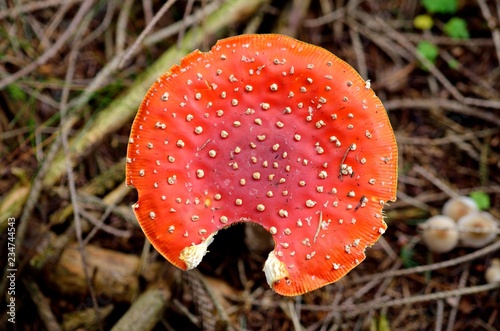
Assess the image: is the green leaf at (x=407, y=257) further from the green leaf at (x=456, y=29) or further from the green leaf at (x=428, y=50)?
the green leaf at (x=456, y=29)

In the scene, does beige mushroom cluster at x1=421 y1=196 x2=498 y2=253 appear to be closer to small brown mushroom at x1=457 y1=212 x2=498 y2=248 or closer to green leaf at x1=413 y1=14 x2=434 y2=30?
small brown mushroom at x1=457 y1=212 x2=498 y2=248

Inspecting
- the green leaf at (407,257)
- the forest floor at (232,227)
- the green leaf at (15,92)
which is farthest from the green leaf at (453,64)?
the green leaf at (15,92)

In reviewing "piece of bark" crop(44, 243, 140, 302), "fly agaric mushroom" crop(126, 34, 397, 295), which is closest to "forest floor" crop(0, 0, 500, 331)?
"piece of bark" crop(44, 243, 140, 302)

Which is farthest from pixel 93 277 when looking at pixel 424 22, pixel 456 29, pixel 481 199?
pixel 456 29

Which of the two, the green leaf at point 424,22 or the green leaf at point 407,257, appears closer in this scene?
the green leaf at point 407,257

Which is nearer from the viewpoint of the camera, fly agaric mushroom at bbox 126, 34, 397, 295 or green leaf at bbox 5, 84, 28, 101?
fly agaric mushroom at bbox 126, 34, 397, 295

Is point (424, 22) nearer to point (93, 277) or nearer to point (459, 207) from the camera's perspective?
point (459, 207)

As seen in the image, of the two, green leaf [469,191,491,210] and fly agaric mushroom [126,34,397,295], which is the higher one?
fly agaric mushroom [126,34,397,295]

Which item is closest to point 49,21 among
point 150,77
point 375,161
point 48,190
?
point 150,77
